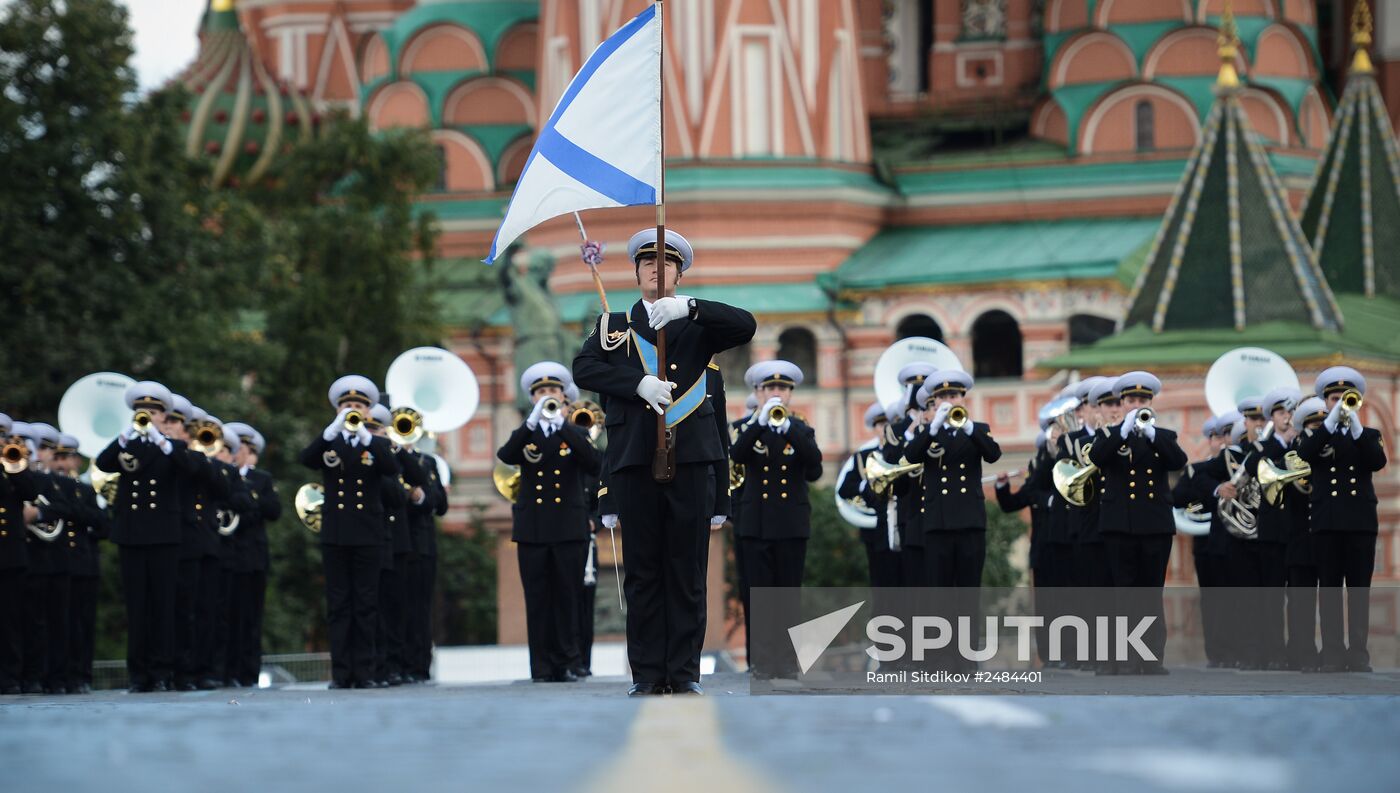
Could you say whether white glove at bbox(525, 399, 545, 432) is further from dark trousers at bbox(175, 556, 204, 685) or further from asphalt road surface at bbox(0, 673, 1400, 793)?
asphalt road surface at bbox(0, 673, 1400, 793)

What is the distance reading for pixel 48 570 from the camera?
17.7m

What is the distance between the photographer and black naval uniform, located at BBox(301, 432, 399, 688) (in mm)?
15820

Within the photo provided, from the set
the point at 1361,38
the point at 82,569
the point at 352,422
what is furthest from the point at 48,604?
the point at 1361,38

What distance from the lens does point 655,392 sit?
11.5 m

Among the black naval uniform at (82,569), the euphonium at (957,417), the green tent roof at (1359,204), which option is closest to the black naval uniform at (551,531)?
the euphonium at (957,417)

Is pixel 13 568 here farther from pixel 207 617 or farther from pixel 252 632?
pixel 252 632

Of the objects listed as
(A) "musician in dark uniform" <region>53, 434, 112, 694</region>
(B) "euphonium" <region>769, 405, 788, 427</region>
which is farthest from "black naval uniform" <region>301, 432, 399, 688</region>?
→ (A) "musician in dark uniform" <region>53, 434, 112, 694</region>

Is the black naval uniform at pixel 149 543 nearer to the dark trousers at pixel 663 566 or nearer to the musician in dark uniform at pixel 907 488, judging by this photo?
the musician in dark uniform at pixel 907 488

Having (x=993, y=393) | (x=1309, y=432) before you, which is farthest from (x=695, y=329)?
(x=993, y=393)

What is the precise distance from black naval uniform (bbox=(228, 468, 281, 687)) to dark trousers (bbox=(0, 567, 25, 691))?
1.48m

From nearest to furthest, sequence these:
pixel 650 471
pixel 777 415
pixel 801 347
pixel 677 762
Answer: pixel 677 762
pixel 650 471
pixel 777 415
pixel 801 347

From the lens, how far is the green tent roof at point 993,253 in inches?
1581

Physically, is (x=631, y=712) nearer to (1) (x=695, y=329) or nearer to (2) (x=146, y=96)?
(1) (x=695, y=329)

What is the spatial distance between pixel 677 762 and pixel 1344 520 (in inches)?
353
